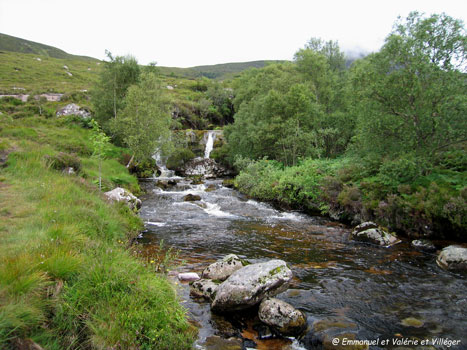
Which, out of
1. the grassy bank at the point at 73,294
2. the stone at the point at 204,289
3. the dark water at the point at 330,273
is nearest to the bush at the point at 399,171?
the dark water at the point at 330,273

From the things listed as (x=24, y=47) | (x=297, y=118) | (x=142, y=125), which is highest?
(x=24, y=47)

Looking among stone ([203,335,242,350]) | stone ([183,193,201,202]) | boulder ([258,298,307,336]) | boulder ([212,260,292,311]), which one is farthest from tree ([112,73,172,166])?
stone ([203,335,242,350])

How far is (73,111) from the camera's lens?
3516 centimetres

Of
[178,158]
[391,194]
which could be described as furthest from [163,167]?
[391,194]

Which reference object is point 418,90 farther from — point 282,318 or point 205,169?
point 205,169

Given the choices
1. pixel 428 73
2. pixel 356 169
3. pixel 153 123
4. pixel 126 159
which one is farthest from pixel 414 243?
pixel 126 159

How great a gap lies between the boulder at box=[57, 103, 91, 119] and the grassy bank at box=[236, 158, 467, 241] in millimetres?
28054

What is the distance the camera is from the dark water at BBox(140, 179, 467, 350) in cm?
580

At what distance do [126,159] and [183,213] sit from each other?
1577 cm

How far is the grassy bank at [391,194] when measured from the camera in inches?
449

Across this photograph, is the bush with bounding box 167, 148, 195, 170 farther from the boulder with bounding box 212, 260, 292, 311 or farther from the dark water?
the boulder with bounding box 212, 260, 292, 311

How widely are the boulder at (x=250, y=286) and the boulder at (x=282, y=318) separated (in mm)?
296

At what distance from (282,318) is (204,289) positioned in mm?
2121

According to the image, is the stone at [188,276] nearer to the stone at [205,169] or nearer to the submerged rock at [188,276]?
the submerged rock at [188,276]
